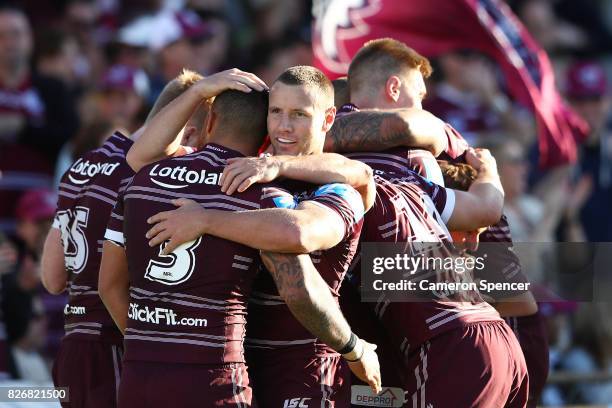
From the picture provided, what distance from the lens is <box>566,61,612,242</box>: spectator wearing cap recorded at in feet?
40.8

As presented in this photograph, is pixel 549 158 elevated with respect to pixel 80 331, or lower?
elevated

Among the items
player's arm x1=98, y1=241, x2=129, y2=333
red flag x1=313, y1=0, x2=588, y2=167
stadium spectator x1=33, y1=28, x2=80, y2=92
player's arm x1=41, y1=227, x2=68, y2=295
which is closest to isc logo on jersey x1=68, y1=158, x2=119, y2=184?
player's arm x1=41, y1=227, x2=68, y2=295

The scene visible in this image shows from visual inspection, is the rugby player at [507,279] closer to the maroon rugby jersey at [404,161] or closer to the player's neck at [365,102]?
the maroon rugby jersey at [404,161]

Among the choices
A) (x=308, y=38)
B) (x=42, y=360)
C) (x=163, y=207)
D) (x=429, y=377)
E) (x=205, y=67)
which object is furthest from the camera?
(x=308, y=38)

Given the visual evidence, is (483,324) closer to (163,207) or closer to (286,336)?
(286,336)

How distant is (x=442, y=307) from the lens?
5930 millimetres

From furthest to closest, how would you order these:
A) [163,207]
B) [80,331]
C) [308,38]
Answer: [308,38]
[80,331]
[163,207]

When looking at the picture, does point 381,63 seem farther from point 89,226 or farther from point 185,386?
point 185,386

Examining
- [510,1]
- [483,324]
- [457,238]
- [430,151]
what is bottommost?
[483,324]

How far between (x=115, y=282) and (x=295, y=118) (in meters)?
1.15

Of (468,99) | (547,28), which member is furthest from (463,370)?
(547,28)

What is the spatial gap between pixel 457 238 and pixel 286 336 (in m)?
1.30

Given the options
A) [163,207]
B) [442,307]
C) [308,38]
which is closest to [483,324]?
[442,307]

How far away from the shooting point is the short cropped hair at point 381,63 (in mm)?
6742
